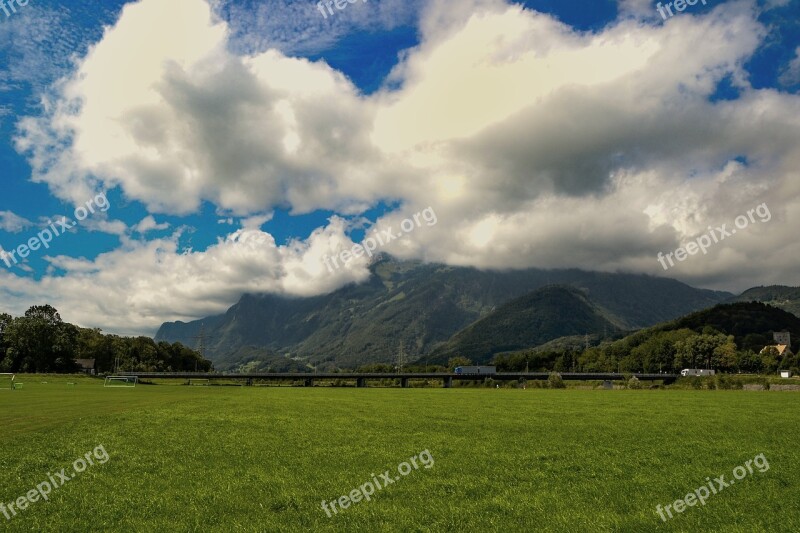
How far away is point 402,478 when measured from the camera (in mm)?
16844

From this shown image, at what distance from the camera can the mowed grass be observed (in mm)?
12586

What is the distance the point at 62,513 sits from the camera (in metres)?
13.3

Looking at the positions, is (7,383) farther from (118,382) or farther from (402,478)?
(402,478)

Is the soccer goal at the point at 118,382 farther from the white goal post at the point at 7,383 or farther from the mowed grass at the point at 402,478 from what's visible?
the mowed grass at the point at 402,478

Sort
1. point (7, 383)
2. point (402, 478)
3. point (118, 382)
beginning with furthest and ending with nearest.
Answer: point (118, 382), point (7, 383), point (402, 478)

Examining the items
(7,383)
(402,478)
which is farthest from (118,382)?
(402,478)

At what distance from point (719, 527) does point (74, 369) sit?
217 m

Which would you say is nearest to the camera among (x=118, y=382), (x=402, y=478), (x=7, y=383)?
(x=402, y=478)

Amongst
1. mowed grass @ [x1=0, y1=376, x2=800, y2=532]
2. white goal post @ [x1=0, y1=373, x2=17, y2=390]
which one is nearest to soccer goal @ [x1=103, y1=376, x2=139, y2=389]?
white goal post @ [x1=0, y1=373, x2=17, y2=390]

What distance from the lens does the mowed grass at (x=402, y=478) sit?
496 inches

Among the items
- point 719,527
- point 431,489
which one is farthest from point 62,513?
point 719,527

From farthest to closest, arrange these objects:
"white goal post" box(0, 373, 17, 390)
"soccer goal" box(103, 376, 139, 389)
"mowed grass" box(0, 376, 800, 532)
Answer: "soccer goal" box(103, 376, 139, 389)
"white goal post" box(0, 373, 17, 390)
"mowed grass" box(0, 376, 800, 532)

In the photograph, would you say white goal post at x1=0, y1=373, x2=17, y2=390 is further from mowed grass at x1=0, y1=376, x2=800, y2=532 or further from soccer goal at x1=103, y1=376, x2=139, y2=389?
mowed grass at x1=0, y1=376, x2=800, y2=532

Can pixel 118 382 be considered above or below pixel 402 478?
below
